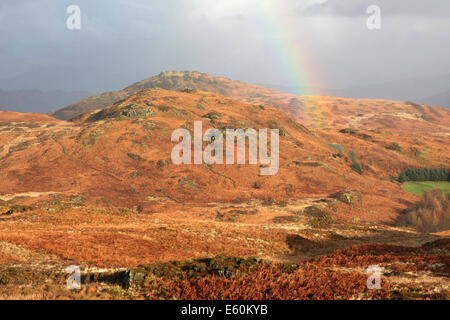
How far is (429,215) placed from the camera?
5712 centimetres

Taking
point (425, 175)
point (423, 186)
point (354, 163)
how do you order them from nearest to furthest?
1. point (423, 186)
2. point (354, 163)
3. point (425, 175)

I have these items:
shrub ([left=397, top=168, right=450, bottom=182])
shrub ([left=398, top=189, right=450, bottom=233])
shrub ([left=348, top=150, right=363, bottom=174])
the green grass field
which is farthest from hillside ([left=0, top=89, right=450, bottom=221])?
the green grass field

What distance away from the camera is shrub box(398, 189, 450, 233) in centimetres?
5547

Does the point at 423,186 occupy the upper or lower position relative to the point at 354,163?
lower

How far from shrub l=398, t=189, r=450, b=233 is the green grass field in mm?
19990

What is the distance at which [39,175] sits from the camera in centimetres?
6731

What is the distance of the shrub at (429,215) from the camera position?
55.5 metres

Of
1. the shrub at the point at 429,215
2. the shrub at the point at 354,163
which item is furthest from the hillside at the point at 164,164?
the shrub at the point at 429,215

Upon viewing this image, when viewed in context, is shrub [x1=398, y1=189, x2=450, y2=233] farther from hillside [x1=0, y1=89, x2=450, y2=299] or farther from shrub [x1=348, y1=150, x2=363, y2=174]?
shrub [x1=348, y1=150, x2=363, y2=174]

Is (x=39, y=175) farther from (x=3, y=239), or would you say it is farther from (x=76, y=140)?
(x=3, y=239)

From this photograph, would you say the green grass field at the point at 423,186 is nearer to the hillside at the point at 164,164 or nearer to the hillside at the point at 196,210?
the hillside at the point at 164,164

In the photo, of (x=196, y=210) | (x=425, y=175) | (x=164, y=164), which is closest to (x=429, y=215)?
(x=196, y=210)

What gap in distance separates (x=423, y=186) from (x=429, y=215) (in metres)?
34.4

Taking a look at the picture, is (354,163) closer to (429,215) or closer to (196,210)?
(429,215)
